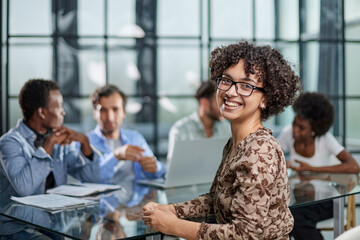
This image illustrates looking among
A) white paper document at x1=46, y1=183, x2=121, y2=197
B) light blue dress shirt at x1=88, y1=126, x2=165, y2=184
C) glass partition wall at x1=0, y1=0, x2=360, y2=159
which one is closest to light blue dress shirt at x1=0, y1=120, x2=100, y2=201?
white paper document at x1=46, y1=183, x2=121, y2=197

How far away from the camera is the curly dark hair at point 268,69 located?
4.93ft

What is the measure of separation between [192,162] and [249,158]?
1.31m

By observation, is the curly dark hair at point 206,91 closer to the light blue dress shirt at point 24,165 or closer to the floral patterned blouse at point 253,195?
the light blue dress shirt at point 24,165

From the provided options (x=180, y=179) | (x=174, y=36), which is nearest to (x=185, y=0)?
(x=174, y=36)

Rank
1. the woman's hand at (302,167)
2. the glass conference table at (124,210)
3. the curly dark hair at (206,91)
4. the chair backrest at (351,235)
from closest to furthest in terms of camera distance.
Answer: the chair backrest at (351,235), the glass conference table at (124,210), the woman's hand at (302,167), the curly dark hair at (206,91)

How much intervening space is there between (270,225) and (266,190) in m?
0.13

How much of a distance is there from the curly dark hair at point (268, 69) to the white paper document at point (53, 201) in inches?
36.0

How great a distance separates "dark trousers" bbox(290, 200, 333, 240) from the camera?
2.90 m

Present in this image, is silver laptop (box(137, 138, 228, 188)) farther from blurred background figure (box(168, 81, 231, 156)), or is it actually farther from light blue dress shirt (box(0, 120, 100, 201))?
blurred background figure (box(168, 81, 231, 156))

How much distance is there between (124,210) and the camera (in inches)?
79.7

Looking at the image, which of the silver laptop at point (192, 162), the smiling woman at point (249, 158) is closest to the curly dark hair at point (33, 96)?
the silver laptop at point (192, 162)

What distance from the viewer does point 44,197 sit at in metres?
2.24

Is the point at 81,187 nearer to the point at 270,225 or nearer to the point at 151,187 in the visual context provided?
the point at 151,187

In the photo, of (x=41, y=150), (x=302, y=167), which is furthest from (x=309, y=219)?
(x=41, y=150)
